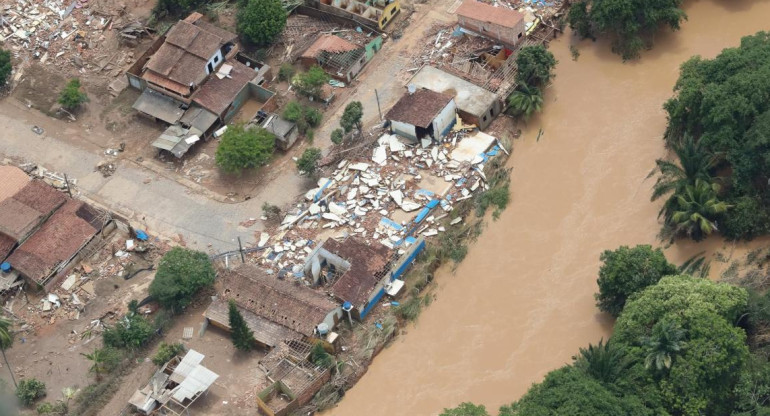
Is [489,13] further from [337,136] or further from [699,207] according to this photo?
[699,207]

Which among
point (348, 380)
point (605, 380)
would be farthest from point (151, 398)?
point (605, 380)

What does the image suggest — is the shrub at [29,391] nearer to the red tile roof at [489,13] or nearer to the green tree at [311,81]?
the green tree at [311,81]

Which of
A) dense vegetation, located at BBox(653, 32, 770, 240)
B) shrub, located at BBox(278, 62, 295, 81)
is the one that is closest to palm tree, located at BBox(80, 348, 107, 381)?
shrub, located at BBox(278, 62, 295, 81)

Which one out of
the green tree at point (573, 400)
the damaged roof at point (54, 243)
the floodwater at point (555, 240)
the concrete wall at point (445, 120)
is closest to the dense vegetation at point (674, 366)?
the green tree at point (573, 400)

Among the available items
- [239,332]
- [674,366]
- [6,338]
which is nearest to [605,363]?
[674,366]

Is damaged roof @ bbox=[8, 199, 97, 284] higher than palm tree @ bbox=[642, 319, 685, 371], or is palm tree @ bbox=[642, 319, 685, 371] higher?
palm tree @ bbox=[642, 319, 685, 371]

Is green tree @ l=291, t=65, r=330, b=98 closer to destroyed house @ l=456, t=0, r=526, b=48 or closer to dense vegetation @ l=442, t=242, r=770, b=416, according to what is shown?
destroyed house @ l=456, t=0, r=526, b=48

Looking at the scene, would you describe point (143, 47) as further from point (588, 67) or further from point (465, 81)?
point (588, 67)
